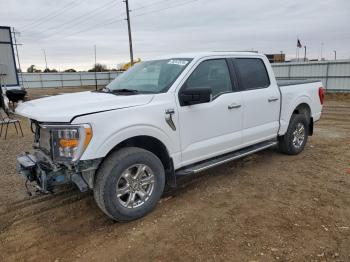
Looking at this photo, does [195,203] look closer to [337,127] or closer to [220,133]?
[220,133]

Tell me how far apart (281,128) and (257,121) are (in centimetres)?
82

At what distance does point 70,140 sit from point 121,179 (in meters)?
0.75

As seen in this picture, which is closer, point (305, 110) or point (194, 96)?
point (194, 96)

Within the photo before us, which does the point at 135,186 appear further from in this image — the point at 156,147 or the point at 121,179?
the point at 156,147

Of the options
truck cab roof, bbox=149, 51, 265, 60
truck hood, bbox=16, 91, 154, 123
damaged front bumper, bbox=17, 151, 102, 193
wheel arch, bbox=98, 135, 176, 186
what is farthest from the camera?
truck cab roof, bbox=149, 51, 265, 60

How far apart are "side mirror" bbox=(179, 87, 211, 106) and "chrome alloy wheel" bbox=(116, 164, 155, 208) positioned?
94 cm

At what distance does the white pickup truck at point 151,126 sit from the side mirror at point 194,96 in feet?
0.04

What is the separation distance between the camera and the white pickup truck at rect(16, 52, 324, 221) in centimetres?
333

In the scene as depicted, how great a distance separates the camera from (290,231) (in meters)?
3.45

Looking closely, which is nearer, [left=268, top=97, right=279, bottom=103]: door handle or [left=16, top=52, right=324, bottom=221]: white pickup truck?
[left=16, top=52, right=324, bottom=221]: white pickup truck

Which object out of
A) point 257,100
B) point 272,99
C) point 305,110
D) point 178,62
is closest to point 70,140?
point 178,62

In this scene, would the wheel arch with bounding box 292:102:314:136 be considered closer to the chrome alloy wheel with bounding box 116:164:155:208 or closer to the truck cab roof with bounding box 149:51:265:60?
the truck cab roof with bounding box 149:51:265:60

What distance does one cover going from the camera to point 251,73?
5172 mm

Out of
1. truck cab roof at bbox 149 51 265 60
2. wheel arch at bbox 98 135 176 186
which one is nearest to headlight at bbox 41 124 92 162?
wheel arch at bbox 98 135 176 186
